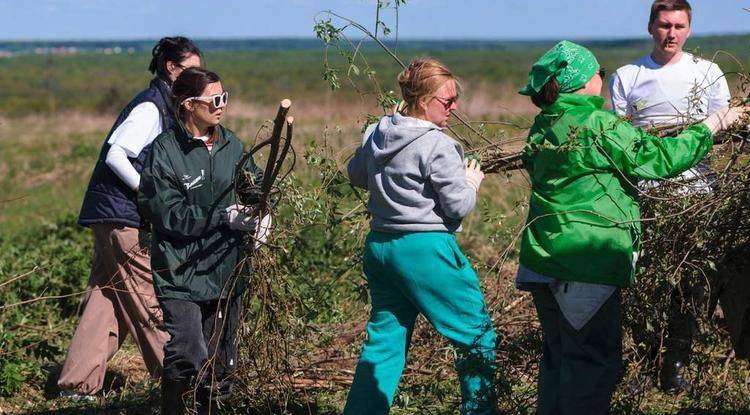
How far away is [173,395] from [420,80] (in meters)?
1.59

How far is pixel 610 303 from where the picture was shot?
3.94 meters

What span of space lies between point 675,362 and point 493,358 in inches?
48.1

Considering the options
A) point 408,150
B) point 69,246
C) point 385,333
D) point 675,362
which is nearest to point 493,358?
point 385,333

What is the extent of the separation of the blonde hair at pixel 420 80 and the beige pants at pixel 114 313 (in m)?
1.63

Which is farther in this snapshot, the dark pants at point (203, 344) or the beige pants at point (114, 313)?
the beige pants at point (114, 313)

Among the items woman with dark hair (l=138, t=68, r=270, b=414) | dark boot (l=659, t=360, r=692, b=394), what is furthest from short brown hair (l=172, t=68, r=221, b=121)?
dark boot (l=659, t=360, r=692, b=394)

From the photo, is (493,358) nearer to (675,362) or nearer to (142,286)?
(675,362)

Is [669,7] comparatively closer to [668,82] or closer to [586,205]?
[668,82]

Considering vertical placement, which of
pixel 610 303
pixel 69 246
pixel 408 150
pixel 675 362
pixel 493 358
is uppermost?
pixel 408 150

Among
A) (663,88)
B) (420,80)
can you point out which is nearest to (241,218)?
(420,80)

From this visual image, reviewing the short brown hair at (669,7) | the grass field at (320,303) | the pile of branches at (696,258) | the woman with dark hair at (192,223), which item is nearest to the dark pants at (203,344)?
the woman with dark hair at (192,223)

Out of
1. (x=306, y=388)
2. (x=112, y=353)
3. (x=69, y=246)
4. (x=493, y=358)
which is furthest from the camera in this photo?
(x=69, y=246)

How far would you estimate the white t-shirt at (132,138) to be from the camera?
5.03 meters

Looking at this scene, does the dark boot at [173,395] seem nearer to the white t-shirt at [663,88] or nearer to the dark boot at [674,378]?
the dark boot at [674,378]
